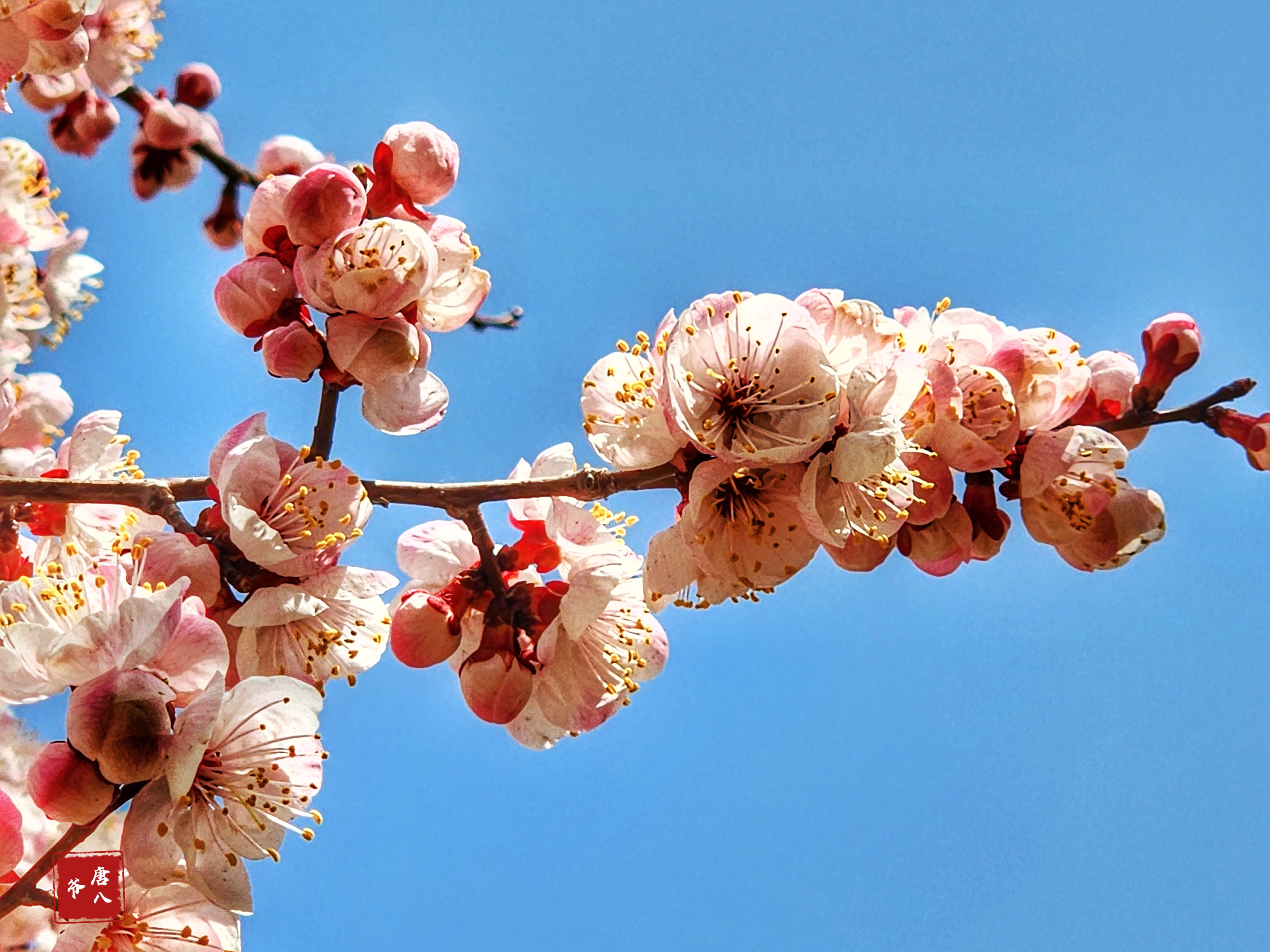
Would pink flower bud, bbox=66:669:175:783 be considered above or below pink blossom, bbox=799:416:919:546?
below

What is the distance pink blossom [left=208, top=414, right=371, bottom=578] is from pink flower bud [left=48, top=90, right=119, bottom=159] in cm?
184

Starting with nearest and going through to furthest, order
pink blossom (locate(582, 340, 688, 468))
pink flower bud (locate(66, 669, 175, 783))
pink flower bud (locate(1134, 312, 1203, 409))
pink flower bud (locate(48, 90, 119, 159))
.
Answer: pink flower bud (locate(66, 669, 175, 783)), pink blossom (locate(582, 340, 688, 468)), pink flower bud (locate(1134, 312, 1203, 409)), pink flower bud (locate(48, 90, 119, 159))

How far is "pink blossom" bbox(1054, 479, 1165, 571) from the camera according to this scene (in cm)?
161

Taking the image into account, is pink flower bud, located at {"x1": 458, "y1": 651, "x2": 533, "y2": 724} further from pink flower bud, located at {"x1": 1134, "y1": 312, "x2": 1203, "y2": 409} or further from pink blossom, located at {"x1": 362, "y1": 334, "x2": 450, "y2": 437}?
pink flower bud, located at {"x1": 1134, "y1": 312, "x2": 1203, "y2": 409}

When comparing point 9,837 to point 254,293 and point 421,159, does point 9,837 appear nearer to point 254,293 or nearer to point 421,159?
point 254,293

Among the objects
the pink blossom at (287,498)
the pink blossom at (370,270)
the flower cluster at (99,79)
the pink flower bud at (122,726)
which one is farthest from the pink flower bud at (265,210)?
the flower cluster at (99,79)

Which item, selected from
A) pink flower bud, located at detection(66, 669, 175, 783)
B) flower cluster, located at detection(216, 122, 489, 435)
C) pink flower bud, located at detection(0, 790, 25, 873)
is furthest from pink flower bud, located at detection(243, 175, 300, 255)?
pink flower bud, located at detection(0, 790, 25, 873)

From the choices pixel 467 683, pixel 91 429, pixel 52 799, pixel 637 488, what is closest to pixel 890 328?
pixel 637 488

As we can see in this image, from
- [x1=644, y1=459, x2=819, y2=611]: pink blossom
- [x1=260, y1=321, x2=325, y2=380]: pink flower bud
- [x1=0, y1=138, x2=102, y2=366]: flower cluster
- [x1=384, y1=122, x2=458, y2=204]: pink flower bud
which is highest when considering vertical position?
[x1=0, y1=138, x2=102, y2=366]: flower cluster

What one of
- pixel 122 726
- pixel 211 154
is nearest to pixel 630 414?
pixel 122 726

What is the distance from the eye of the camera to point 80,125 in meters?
2.91

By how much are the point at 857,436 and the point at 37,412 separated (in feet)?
5.88

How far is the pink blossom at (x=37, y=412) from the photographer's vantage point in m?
2.24

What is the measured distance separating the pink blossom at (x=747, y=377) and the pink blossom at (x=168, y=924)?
837mm
